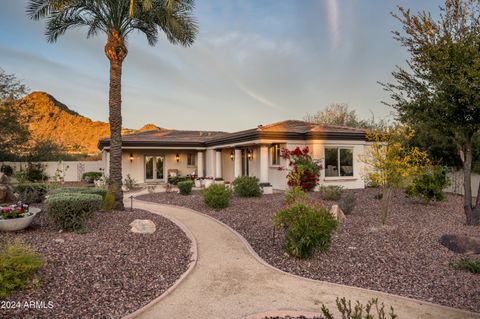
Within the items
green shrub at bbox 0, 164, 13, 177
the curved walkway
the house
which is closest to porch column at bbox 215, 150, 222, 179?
the house

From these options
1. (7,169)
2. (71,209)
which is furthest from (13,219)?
(7,169)

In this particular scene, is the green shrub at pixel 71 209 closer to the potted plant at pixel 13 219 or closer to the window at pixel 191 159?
the potted plant at pixel 13 219

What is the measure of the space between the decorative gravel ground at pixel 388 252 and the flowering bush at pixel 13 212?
5326 millimetres

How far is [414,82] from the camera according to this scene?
1014 centimetres

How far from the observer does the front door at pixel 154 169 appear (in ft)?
78.8

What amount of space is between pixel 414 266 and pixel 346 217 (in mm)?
4096

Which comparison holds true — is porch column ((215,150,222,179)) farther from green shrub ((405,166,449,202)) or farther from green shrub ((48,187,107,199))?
green shrub ((405,166,449,202))

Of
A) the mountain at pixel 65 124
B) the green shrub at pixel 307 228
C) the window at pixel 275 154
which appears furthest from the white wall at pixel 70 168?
the mountain at pixel 65 124

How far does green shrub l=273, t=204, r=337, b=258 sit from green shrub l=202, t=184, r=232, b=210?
5.43 meters

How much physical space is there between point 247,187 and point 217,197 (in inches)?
121

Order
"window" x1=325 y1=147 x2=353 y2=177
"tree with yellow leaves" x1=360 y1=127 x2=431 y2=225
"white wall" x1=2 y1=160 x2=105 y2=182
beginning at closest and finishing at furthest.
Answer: "tree with yellow leaves" x1=360 y1=127 x2=431 y2=225
"window" x1=325 y1=147 x2=353 y2=177
"white wall" x1=2 y1=160 x2=105 y2=182

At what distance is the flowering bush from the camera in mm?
7405

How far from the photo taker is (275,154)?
1847 centimetres

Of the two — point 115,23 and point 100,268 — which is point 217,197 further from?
point 115,23
